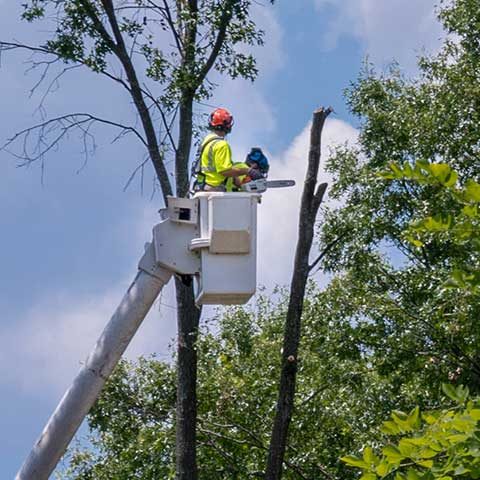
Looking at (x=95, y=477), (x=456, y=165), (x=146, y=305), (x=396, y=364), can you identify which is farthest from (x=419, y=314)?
(x=95, y=477)

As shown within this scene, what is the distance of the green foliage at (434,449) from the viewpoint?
4480mm

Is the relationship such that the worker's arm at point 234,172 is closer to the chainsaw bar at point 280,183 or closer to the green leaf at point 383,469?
the chainsaw bar at point 280,183

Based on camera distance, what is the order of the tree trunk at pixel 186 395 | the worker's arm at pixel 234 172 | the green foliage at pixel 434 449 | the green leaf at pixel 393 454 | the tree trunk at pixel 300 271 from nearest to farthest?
the green foliage at pixel 434 449
the green leaf at pixel 393 454
the worker's arm at pixel 234 172
the tree trunk at pixel 300 271
the tree trunk at pixel 186 395

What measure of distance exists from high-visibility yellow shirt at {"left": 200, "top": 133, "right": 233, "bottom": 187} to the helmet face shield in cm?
10

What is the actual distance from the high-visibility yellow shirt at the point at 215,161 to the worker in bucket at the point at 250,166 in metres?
0.06

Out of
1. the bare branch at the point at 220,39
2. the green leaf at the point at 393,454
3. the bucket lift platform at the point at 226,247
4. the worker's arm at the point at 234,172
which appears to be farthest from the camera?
the bare branch at the point at 220,39

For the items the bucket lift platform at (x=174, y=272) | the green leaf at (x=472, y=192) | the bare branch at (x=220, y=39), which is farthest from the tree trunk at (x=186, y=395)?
the green leaf at (x=472, y=192)

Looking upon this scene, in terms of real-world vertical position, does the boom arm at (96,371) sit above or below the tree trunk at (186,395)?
below

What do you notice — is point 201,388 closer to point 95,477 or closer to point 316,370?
point 316,370

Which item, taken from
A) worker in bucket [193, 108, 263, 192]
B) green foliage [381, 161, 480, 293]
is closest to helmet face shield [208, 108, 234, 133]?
worker in bucket [193, 108, 263, 192]

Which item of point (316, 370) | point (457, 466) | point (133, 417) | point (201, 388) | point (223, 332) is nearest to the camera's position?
point (457, 466)

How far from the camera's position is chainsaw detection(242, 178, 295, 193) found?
7.48m

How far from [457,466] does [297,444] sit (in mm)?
9084

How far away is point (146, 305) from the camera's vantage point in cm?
765
